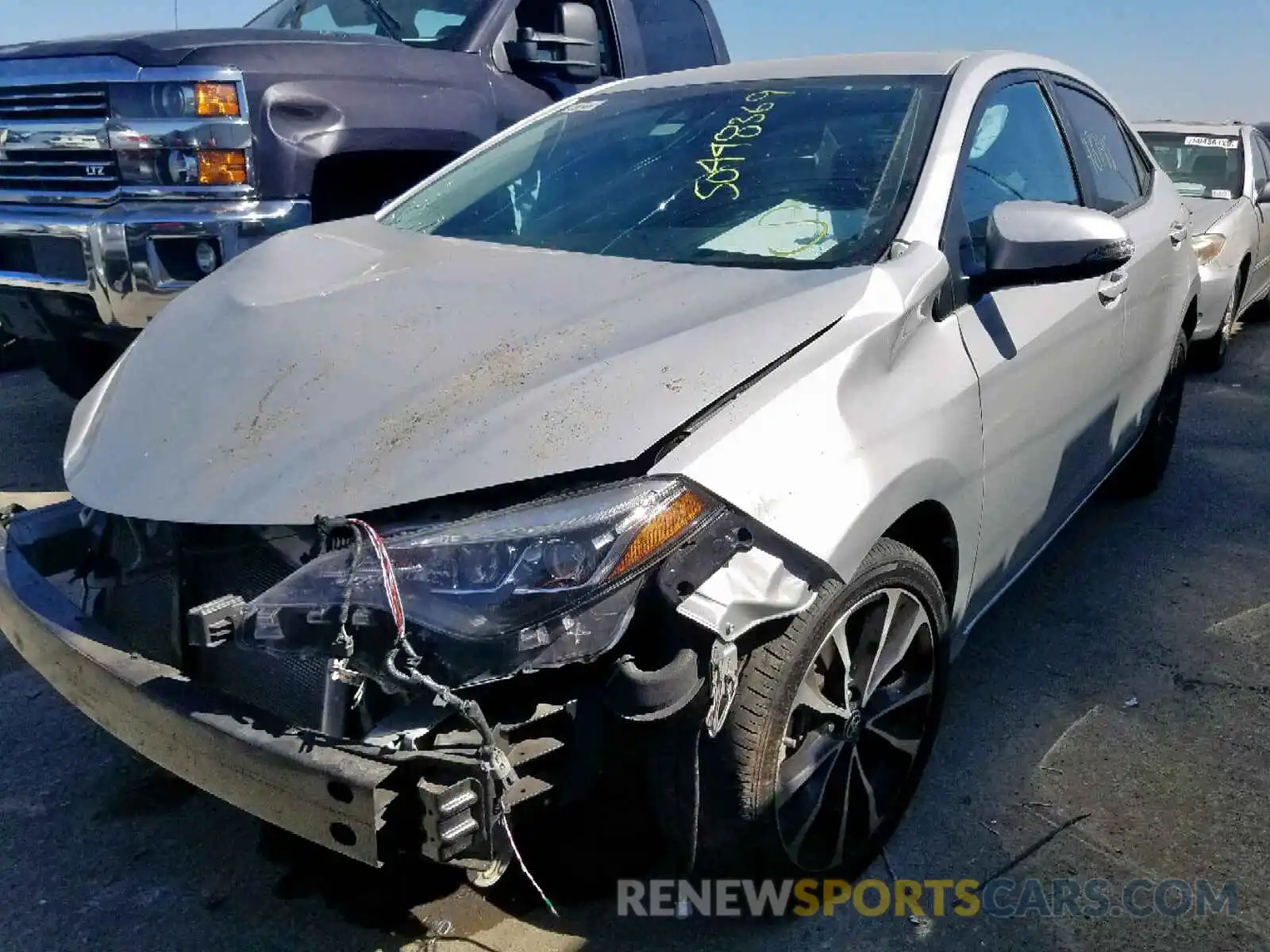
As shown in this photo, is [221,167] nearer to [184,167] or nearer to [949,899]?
[184,167]

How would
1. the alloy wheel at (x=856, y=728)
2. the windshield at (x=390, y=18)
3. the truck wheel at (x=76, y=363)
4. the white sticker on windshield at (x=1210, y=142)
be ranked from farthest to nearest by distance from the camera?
the white sticker on windshield at (x=1210, y=142)
the windshield at (x=390, y=18)
the truck wheel at (x=76, y=363)
the alloy wheel at (x=856, y=728)

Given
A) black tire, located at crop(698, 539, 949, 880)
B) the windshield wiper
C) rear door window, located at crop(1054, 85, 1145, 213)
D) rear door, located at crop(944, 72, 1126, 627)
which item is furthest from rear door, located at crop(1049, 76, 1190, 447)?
the windshield wiper

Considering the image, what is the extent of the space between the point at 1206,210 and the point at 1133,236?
3.96 m

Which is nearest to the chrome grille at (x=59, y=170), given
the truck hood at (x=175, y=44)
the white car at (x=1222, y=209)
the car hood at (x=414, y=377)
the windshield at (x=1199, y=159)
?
the truck hood at (x=175, y=44)

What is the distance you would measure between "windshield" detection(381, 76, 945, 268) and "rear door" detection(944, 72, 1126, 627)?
0.73 feet

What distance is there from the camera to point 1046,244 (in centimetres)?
247

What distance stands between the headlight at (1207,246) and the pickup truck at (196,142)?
379cm

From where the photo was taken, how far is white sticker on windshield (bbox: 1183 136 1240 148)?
7.69 metres

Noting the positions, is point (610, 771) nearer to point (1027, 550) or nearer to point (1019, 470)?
point (1019, 470)

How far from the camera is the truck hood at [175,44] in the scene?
13.4ft

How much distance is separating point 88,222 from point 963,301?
3.26 meters

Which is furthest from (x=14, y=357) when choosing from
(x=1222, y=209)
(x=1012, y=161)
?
(x=1222, y=209)

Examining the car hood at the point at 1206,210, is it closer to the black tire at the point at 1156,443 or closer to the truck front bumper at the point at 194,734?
the black tire at the point at 1156,443

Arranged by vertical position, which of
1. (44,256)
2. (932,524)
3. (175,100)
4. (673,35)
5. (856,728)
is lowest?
(856,728)
